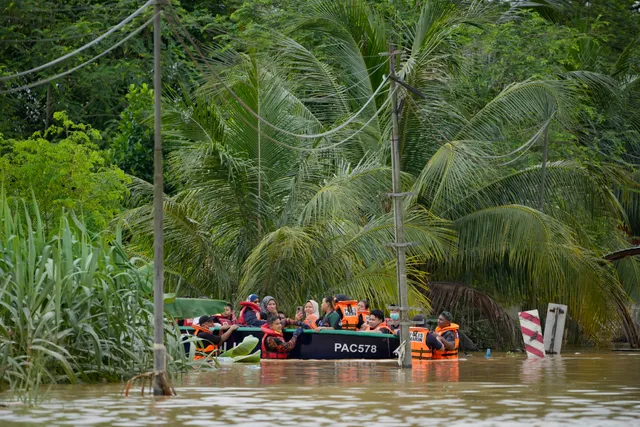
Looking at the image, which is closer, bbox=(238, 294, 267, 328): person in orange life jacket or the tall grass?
the tall grass

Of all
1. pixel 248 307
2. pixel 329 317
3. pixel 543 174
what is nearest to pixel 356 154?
pixel 543 174

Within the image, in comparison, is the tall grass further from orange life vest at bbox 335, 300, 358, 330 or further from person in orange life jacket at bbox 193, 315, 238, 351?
orange life vest at bbox 335, 300, 358, 330

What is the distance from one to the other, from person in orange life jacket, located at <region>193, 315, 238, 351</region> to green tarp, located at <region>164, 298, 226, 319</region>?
4917 millimetres

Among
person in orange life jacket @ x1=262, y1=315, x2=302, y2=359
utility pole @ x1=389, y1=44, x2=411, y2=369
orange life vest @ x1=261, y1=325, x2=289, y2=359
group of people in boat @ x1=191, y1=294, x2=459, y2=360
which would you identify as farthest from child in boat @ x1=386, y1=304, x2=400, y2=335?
utility pole @ x1=389, y1=44, x2=411, y2=369

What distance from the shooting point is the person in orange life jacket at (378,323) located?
955 inches

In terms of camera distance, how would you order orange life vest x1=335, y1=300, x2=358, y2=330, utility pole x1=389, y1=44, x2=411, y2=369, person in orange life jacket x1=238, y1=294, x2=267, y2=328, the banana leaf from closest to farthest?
utility pole x1=389, y1=44, x2=411, y2=369 → the banana leaf → person in orange life jacket x1=238, y1=294, x2=267, y2=328 → orange life vest x1=335, y1=300, x2=358, y2=330

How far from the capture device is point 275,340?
23.3 metres

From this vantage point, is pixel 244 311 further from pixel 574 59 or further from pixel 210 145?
pixel 574 59

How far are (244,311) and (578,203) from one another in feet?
33.3

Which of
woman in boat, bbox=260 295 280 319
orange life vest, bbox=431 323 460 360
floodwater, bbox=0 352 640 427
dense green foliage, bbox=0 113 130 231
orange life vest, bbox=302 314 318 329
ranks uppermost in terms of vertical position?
dense green foliage, bbox=0 113 130 231

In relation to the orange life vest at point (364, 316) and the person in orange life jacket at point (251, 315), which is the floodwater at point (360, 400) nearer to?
the person in orange life jacket at point (251, 315)

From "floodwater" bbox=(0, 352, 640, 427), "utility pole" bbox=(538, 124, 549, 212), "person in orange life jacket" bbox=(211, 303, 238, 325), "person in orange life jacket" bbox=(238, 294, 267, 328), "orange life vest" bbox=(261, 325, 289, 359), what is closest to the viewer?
"floodwater" bbox=(0, 352, 640, 427)

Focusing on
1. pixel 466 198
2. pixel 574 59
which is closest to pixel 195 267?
pixel 466 198

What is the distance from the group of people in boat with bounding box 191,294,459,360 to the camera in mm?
23234
